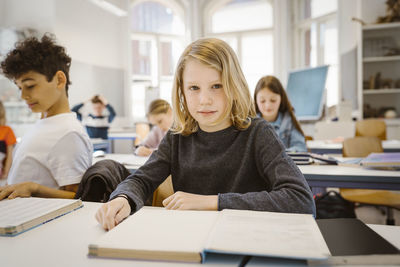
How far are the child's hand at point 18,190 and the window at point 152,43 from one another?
19.0 feet

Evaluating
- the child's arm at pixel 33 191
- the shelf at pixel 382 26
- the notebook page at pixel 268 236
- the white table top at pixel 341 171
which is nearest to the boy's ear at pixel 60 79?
the child's arm at pixel 33 191

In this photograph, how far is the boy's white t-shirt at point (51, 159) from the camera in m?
1.27

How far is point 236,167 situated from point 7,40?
5.35 meters

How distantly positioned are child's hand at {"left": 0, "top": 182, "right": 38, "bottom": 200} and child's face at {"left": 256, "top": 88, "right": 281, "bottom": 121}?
1.87 meters

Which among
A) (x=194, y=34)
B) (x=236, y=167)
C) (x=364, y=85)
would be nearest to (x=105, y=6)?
(x=194, y=34)

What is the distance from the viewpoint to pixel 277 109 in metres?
2.64

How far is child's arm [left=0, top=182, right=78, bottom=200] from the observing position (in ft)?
3.45

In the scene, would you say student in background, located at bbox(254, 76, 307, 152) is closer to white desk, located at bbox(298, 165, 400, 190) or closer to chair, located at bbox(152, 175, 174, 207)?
white desk, located at bbox(298, 165, 400, 190)

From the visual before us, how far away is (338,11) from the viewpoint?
5457 mm

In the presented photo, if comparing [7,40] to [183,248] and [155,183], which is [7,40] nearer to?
[155,183]

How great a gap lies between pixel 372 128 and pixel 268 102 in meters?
2.12

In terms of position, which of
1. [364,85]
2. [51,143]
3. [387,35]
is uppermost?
[387,35]

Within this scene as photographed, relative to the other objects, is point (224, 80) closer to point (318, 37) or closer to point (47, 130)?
point (47, 130)

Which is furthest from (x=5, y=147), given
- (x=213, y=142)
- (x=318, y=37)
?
(x=318, y=37)
